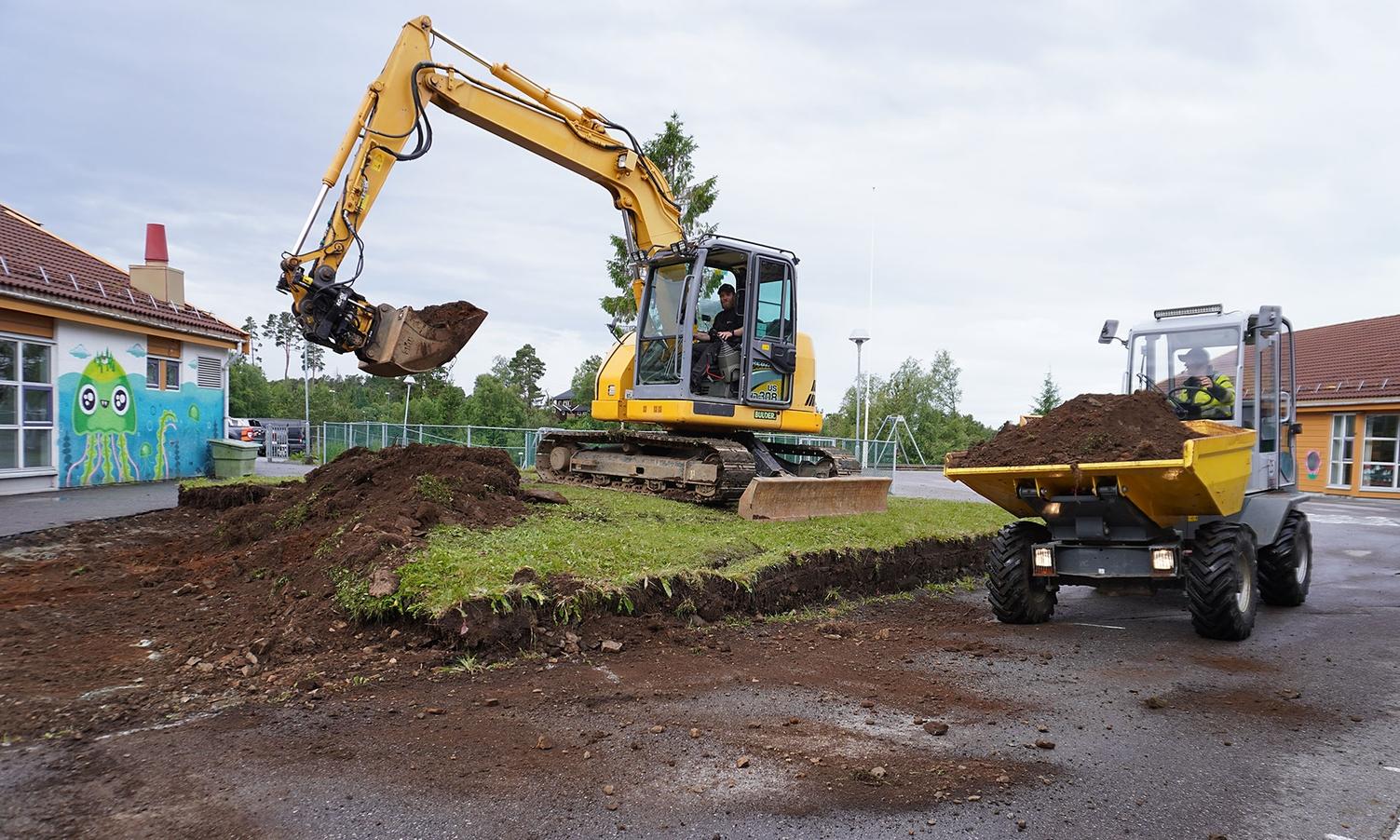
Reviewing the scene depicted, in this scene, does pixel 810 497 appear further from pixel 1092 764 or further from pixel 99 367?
pixel 99 367

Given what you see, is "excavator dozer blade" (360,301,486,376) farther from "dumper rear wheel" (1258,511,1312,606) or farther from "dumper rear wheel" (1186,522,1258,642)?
"dumper rear wheel" (1258,511,1312,606)

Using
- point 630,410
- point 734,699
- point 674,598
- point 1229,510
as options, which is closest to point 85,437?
point 630,410

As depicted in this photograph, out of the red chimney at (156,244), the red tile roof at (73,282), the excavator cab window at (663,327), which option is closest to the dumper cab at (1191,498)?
the excavator cab window at (663,327)

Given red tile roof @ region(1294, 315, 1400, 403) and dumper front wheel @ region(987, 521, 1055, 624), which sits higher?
red tile roof @ region(1294, 315, 1400, 403)

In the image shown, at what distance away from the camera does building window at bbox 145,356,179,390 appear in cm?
1652

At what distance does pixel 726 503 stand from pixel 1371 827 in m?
8.39

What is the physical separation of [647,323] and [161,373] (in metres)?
10.6

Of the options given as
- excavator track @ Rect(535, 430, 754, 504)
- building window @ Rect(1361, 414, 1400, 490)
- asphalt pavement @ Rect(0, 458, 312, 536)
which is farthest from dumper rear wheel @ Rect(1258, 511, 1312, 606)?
building window @ Rect(1361, 414, 1400, 490)

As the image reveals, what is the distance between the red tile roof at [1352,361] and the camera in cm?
2634

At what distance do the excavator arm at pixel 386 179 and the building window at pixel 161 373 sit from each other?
8993 mm

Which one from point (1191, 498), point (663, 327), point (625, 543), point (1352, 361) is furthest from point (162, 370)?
point (1352, 361)

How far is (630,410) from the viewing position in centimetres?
1202

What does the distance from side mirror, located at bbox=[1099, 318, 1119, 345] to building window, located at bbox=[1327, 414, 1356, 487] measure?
76.2ft

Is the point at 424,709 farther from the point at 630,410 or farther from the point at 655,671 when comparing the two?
the point at 630,410
